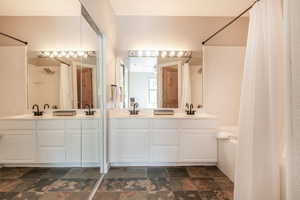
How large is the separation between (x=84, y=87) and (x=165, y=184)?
1.68m

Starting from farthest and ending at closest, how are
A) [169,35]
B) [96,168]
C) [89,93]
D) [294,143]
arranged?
1. [169,35]
2. [96,168]
3. [89,93]
4. [294,143]

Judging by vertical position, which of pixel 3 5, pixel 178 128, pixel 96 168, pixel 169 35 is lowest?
pixel 96 168

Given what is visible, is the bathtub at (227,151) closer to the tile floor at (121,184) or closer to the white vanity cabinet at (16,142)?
the tile floor at (121,184)

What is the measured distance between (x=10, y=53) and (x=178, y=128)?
2471 mm

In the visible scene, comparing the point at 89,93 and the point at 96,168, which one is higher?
the point at 89,93

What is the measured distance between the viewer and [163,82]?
3451 mm

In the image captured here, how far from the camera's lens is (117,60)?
3.51m

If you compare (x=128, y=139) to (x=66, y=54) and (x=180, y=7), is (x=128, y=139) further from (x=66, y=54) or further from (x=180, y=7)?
(x=180, y=7)

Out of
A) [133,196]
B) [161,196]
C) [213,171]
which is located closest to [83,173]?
[133,196]

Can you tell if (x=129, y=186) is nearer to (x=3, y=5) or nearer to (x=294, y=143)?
(x=294, y=143)

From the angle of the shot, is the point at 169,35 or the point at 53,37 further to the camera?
the point at 169,35

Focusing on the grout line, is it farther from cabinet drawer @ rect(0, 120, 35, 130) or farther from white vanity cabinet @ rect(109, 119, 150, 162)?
cabinet drawer @ rect(0, 120, 35, 130)

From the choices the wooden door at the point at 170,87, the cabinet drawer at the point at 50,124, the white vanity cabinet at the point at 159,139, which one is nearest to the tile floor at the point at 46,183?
the cabinet drawer at the point at 50,124

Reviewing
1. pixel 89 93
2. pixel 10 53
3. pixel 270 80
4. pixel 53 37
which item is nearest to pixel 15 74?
pixel 10 53
